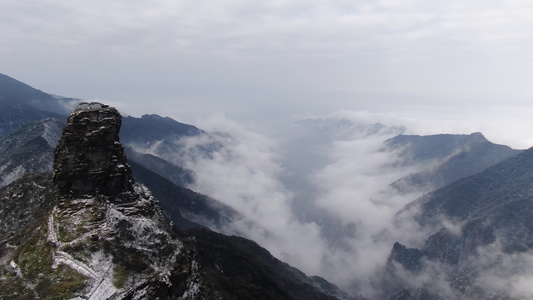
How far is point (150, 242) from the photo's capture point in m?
77.7

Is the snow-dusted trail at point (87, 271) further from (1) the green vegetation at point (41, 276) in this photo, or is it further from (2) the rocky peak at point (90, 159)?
(2) the rocky peak at point (90, 159)

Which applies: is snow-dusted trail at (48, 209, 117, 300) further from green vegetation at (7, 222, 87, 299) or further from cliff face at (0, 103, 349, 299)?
green vegetation at (7, 222, 87, 299)

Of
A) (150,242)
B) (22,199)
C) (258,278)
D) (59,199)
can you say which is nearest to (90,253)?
(150,242)

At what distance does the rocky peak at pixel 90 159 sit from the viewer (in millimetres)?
79812

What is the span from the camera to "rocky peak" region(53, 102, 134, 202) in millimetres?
79812

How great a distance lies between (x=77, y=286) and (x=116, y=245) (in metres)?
11.2

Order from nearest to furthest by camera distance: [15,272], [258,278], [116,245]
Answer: [15,272], [116,245], [258,278]

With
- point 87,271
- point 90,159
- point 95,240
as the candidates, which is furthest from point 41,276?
point 90,159

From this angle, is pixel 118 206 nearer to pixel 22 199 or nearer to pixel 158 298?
pixel 158 298

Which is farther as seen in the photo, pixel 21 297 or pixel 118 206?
pixel 118 206

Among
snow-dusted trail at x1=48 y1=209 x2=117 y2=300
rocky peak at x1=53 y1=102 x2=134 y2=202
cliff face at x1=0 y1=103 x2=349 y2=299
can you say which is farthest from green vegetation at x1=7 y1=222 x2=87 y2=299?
rocky peak at x1=53 y1=102 x2=134 y2=202

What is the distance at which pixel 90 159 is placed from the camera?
81562mm

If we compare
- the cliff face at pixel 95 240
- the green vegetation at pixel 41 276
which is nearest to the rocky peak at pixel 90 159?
the cliff face at pixel 95 240

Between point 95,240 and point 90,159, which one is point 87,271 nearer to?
point 95,240
